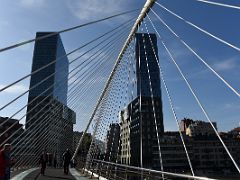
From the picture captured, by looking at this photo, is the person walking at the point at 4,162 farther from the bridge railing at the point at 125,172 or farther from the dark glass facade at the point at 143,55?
the dark glass facade at the point at 143,55

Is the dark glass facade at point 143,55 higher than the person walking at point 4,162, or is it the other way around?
the dark glass facade at point 143,55

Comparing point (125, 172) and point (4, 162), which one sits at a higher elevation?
point (125, 172)

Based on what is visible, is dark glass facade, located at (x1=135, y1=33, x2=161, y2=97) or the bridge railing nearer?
the bridge railing

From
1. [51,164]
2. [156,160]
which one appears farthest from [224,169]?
[51,164]

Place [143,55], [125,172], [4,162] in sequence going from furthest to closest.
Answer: [143,55], [125,172], [4,162]

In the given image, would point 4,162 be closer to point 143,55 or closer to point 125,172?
point 125,172

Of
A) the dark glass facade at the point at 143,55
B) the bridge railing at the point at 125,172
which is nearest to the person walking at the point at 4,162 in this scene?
the bridge railing at the point at 125,172

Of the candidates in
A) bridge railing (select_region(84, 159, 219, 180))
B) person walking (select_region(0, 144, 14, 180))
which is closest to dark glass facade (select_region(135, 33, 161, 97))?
bridge railing (select_region(84, 159, 219, 180))

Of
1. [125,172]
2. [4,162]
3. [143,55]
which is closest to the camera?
[4,162]

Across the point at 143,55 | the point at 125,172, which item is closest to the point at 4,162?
the point at 125,172

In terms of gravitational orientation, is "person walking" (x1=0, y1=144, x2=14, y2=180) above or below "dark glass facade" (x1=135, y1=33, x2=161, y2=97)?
below

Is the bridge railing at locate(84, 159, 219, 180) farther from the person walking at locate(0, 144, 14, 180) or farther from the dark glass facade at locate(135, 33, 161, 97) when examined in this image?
the person walking at locate(0, 144, 14, 180)

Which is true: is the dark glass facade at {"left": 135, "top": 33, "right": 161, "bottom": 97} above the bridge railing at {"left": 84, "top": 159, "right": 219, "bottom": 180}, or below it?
above

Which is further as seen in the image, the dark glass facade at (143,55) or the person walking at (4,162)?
the dark glass facade at (143,55)
